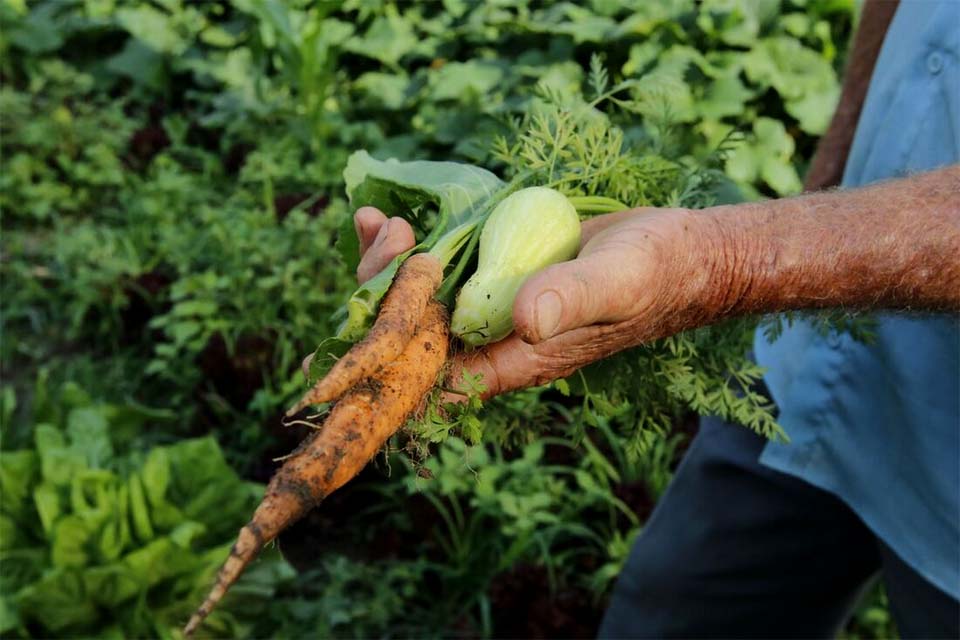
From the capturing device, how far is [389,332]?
1.41 m

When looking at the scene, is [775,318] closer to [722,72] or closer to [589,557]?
[589,557]

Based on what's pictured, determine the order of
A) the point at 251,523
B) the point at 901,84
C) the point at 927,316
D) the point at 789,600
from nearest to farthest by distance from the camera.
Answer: the point at 251,523 < the point at 927,316 < the point at 901,84 < the point at 789,600

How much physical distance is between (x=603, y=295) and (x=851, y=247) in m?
0.38

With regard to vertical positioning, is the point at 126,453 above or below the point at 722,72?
below

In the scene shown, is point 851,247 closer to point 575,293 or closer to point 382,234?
point 575,293

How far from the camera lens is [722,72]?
470 centimetres

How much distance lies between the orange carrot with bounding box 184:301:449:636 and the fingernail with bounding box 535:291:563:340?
0.79ft

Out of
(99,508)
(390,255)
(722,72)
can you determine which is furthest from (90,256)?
(390,255)

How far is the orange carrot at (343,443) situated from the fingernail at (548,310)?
0.79 ft

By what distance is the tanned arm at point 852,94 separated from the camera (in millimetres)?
2289

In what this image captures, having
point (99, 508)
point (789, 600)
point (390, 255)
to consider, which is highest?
point (390, 255)

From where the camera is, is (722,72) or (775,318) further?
(722,72)

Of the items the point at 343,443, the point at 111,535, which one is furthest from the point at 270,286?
the point at 343,443

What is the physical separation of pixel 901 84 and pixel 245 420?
2662mm
